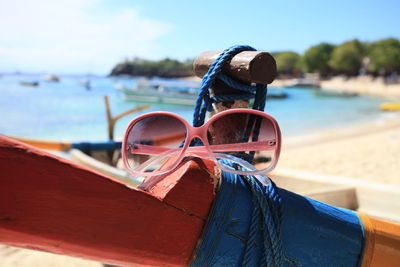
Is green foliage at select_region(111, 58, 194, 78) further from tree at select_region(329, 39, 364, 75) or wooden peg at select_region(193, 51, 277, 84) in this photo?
wooden peg at select_region(193, 51, 277, 84)

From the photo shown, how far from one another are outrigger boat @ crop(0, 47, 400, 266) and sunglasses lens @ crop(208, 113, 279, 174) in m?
0.08

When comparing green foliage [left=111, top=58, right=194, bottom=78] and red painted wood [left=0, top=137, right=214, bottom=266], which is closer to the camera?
red painted wood [left=0, top=137, right=214, bottom=266]

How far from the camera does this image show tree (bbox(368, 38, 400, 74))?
186ft

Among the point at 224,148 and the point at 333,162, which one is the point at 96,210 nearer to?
the point at 224,148

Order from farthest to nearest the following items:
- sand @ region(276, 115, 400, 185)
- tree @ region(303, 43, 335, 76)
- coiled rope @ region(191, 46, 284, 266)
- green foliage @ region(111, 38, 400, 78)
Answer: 1. tree @ region(303, 43, 335, 76)
2. green foliage @ region(111, 38, 400, 78)
3. sand @ region(276, 115, 400, 185)
4. coiled rope @ region(191, 46, 284, 266)

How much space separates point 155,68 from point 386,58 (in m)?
78.9

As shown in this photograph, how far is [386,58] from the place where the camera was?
5662 centimetres

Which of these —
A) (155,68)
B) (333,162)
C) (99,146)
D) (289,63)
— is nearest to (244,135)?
(99,146)

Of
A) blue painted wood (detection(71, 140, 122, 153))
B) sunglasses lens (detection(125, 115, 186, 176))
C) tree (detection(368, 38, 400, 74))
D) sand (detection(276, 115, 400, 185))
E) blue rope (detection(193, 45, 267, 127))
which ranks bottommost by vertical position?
sand (detection(276, 115, 400, 185))

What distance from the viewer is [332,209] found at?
1053 mm

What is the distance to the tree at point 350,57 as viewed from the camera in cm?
6569

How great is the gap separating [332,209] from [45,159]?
2.91 feet

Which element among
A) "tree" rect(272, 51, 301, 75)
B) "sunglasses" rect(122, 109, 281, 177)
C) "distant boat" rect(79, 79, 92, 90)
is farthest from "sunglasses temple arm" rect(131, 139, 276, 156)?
"tree" rect(272, 51, 301, 75)

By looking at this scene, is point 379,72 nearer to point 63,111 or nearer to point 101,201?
point 63,111
